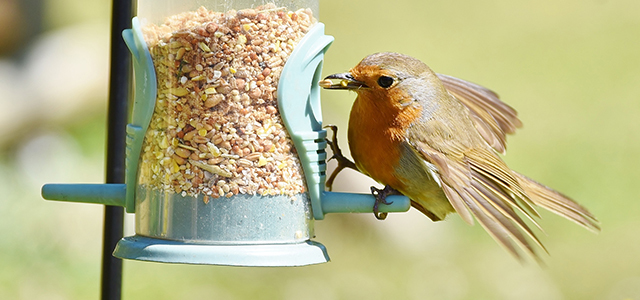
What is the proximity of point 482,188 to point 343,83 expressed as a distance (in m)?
0.83

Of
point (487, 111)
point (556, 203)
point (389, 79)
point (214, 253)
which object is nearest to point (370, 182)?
point (487, 111)

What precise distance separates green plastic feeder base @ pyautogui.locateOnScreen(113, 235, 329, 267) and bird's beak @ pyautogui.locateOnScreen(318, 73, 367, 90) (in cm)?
78

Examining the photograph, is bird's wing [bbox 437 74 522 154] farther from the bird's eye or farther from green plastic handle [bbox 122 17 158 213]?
green plastic handle [bbox 122 17 158 213]

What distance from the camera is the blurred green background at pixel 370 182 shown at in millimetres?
7129

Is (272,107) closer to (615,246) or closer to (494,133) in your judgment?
(494,133)

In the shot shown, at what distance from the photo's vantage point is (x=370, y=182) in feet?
24.8

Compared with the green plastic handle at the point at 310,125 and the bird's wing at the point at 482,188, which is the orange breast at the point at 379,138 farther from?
the green plastic handle at the point at 310,125

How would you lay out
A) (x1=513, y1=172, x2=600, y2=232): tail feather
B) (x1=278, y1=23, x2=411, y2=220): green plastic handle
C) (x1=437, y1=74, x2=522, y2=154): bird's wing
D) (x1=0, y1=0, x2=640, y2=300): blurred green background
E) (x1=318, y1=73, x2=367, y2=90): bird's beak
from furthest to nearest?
(x1=0, y1=0, x2=640, y2=300): blurred green background → (x1=437, y1=74, x2=522, y2=154): bird's wing → (x1=513, y1=172, x2=600, y2=232): tail feather → (x1=318, y1=73, x2=367, y2=90): bird's beak → (x1=278, y1=23, x2=411, y2=220): green plastic handle

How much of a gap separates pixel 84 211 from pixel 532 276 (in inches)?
180

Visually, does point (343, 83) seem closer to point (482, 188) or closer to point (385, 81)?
point (385, 81)

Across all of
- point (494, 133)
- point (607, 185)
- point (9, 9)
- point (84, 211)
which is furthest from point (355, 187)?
point (9, 9)

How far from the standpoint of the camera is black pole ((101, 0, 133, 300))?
9.94 ft

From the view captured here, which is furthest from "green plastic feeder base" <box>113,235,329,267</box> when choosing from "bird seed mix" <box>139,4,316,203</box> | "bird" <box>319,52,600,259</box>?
"bird" <box>319,52,600,259</box>

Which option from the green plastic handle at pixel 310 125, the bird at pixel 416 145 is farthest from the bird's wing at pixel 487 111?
the green plastic handle at pixel 310 125
